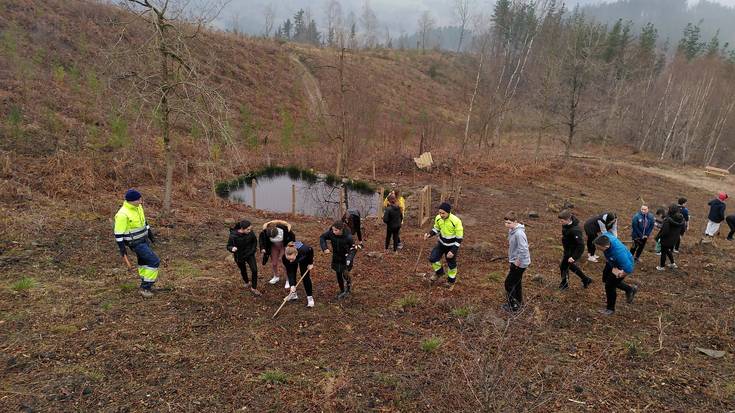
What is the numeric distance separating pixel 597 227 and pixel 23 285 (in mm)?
11487

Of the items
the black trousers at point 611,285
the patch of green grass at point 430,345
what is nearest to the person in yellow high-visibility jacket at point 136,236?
the patch of green grass at point 430,345

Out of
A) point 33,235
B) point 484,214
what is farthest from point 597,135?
point 33,235

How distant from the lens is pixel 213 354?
19.0 ft

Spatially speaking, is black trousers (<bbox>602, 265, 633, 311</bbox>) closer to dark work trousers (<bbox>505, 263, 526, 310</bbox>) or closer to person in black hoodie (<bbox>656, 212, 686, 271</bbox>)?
dark work trousers (<bbox>505, 263, 526, 310</bbox>)

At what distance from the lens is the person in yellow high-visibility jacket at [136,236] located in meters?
6.63

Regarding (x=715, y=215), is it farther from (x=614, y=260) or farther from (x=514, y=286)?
(x=514, y=286)

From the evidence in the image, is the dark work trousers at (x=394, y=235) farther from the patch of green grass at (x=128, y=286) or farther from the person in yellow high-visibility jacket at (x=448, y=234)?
the patch of green grass at (x=128, y=286)

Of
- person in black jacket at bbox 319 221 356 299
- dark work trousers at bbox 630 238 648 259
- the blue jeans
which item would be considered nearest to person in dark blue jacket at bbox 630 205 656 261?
dark work trousers at bbox 630 238 648 259

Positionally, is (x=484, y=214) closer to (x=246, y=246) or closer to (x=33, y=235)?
(x=246, y=246)

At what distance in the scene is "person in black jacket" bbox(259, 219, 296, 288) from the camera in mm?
7133

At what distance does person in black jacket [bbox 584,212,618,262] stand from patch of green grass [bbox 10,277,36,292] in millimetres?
10178

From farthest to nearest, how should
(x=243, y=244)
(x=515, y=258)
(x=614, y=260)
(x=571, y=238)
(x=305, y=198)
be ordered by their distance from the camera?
(x=305, y=198) < (x=571, y=238) < (x=243, y=244) < (x=515, y=258) < (x=614, y=260)

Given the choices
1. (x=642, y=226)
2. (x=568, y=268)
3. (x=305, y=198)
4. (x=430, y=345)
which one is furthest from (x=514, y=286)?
(x=305, y=198)

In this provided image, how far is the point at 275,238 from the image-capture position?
7.30 meters
